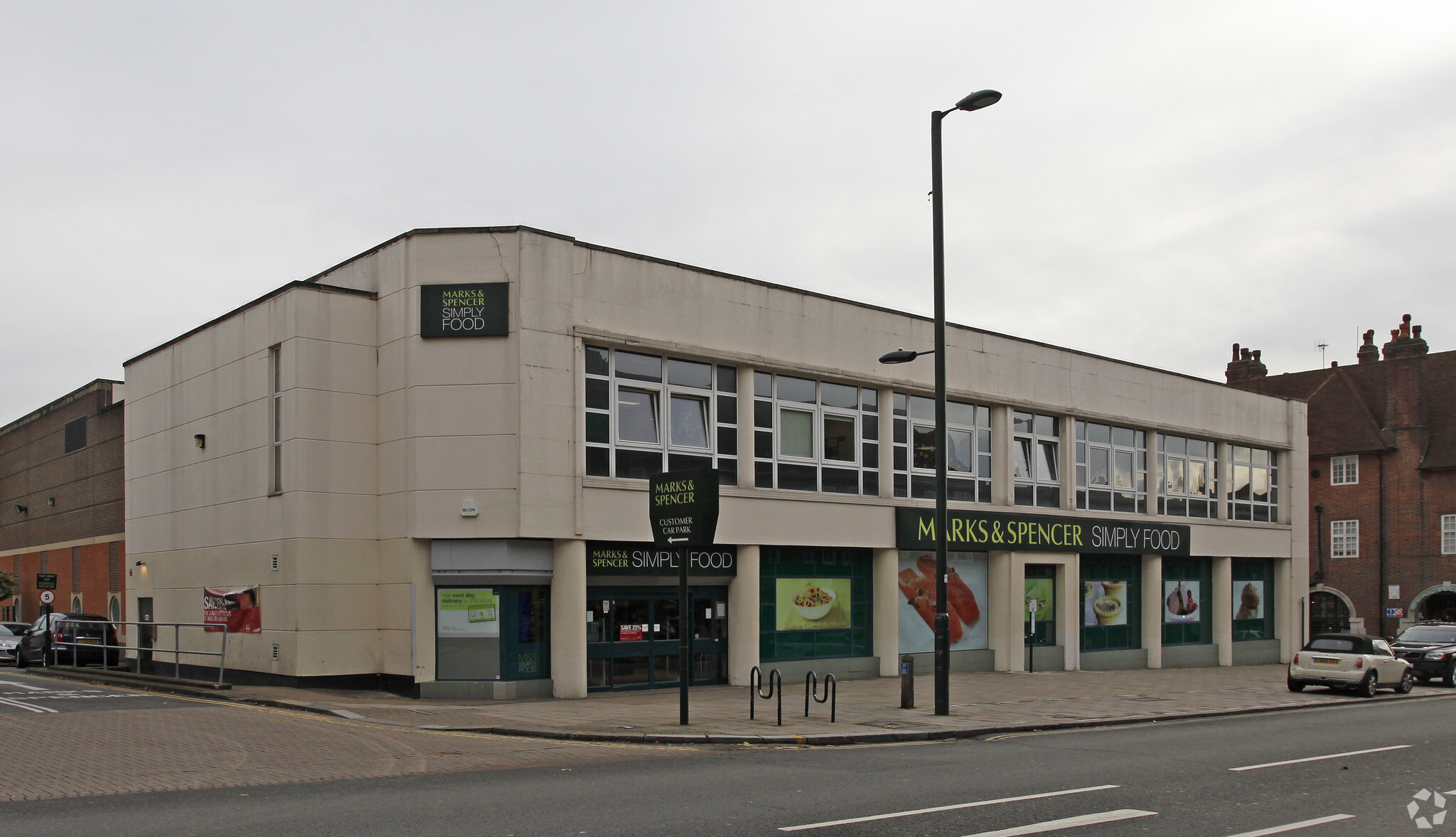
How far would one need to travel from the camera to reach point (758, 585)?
2577cm

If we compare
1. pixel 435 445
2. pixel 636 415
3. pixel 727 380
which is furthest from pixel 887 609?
pixel 435 445

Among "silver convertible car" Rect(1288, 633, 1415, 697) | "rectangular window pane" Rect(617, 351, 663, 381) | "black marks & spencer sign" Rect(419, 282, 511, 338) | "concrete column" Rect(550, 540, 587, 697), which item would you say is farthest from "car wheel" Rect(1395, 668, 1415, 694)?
"black marks & spencer sign" Rect(419, 282, 511, 338)

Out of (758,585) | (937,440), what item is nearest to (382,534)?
(758,585)

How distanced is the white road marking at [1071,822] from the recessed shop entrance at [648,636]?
1310 centimetres

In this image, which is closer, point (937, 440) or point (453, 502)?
point (937, 440)

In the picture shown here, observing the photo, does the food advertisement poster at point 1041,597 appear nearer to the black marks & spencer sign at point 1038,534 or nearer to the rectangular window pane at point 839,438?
the black marks & spencer sign at point 1038,534

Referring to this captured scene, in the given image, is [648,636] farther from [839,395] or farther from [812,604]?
[839,395]

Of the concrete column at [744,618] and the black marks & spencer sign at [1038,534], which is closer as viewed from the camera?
the concrete column at [744,618]

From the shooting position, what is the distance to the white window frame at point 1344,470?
5653 centimetres

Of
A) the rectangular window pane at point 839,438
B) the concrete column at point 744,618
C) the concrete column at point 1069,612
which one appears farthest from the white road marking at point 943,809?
the concrete column at point 1069,612

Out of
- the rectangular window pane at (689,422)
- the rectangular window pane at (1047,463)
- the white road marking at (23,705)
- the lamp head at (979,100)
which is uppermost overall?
the lamp head at (979,100)

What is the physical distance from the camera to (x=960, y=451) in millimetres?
30594

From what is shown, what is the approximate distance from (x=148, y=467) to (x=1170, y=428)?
92.6ft

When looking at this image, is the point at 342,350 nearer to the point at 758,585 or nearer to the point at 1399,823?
the point at 758,585
